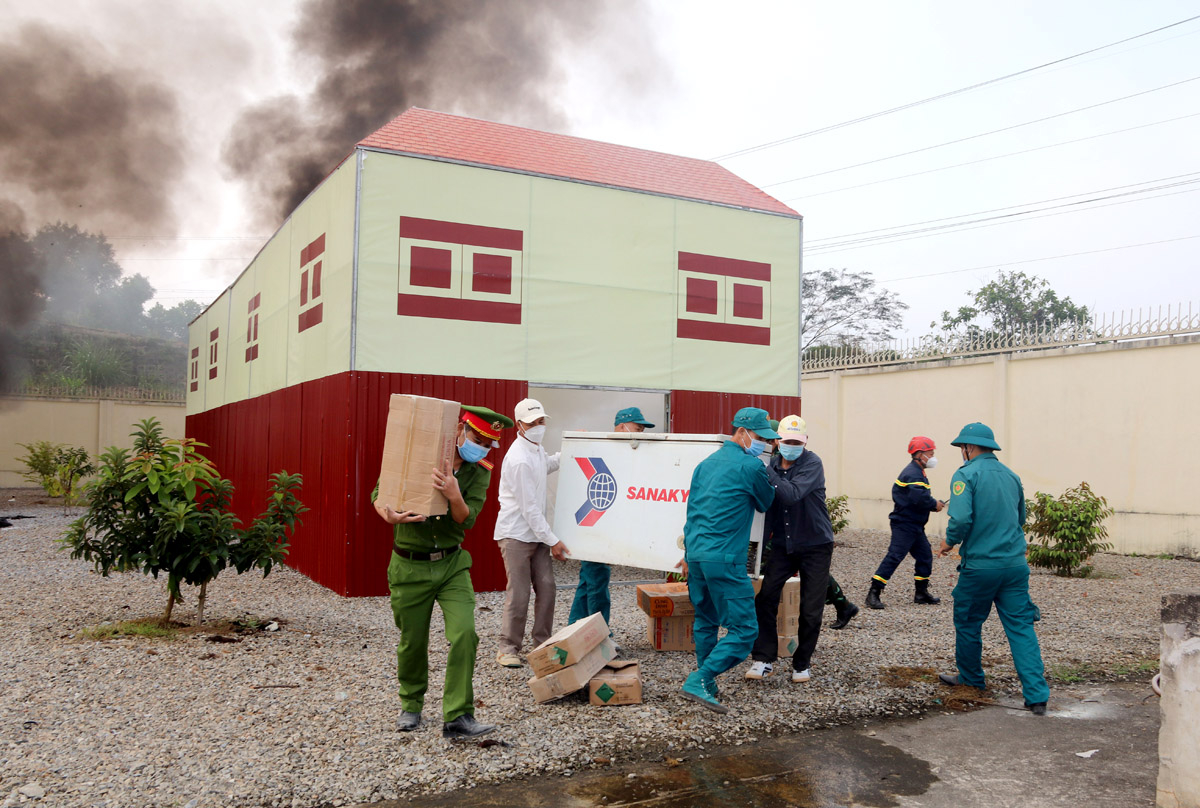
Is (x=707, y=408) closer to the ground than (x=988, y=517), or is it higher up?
higher up

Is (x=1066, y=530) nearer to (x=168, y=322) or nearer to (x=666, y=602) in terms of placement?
(x=666, y=602)

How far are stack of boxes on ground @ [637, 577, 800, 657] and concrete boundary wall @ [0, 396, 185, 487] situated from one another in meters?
23.8

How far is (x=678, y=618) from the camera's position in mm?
6590

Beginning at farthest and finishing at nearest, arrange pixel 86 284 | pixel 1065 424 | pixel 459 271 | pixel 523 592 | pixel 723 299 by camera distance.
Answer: pixel 86 284
pixel 1065 424
pixel 723 299
pixel 459 271
pixel 523 592

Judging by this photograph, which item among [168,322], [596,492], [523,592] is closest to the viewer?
[523,592]

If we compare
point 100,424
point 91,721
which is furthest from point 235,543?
point 100,424

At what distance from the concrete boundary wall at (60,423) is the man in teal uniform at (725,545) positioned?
81.3ft

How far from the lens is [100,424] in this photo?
26.4m

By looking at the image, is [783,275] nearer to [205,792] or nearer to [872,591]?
[872,591]

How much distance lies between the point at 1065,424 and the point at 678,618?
9.02m

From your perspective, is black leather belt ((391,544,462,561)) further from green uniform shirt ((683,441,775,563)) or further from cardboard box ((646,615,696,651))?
cardboard box ((646,615,696,651))

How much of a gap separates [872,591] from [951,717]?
348 centimetres

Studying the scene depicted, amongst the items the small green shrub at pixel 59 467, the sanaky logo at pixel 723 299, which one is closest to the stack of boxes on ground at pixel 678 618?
the sanaky logo at pixel 723 299

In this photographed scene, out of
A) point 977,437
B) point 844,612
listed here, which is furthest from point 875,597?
point 977,437
